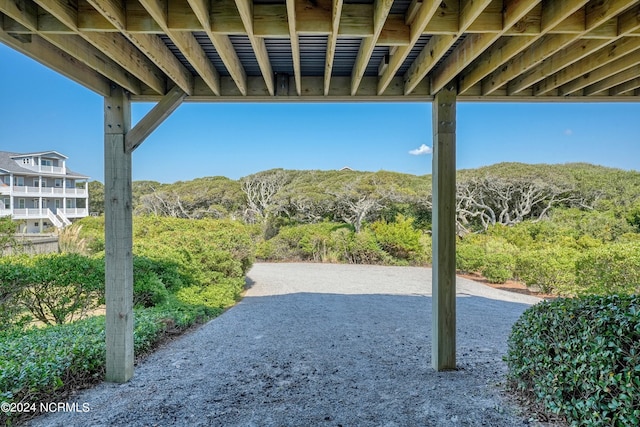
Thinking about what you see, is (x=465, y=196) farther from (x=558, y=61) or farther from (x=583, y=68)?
(x=558, y=61)

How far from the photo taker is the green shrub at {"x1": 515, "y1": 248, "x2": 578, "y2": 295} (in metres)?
5.96

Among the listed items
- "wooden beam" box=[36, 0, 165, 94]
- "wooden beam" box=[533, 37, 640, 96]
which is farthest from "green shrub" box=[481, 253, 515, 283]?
"wooden beam" box=[36, 0, 165, 94]

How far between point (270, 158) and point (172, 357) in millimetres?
10250

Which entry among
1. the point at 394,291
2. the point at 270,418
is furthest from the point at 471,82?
the point at 394,291

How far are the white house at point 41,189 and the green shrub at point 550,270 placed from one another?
60.8ft

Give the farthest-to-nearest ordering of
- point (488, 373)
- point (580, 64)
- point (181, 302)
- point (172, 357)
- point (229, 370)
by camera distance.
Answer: point (181, 302) < point (172, 357) < point (229, 370) < point (488, 373) < point (580, 64)

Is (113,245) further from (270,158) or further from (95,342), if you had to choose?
(270,158)

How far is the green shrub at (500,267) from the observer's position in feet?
23.7

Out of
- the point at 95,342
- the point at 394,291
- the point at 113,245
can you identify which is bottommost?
the point at 394,291

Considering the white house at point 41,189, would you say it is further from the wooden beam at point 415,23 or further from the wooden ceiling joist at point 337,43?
the wooden beam at point 415,23

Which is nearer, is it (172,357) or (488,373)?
(488,373)

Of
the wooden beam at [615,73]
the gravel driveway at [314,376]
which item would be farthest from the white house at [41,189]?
the wooden beam at [615,73]

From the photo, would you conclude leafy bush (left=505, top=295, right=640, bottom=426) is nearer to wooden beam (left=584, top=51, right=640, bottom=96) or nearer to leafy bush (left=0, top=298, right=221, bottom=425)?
wooden beam (left=584, top=51, right=640, bottom=96)

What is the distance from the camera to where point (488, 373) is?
2512mm
